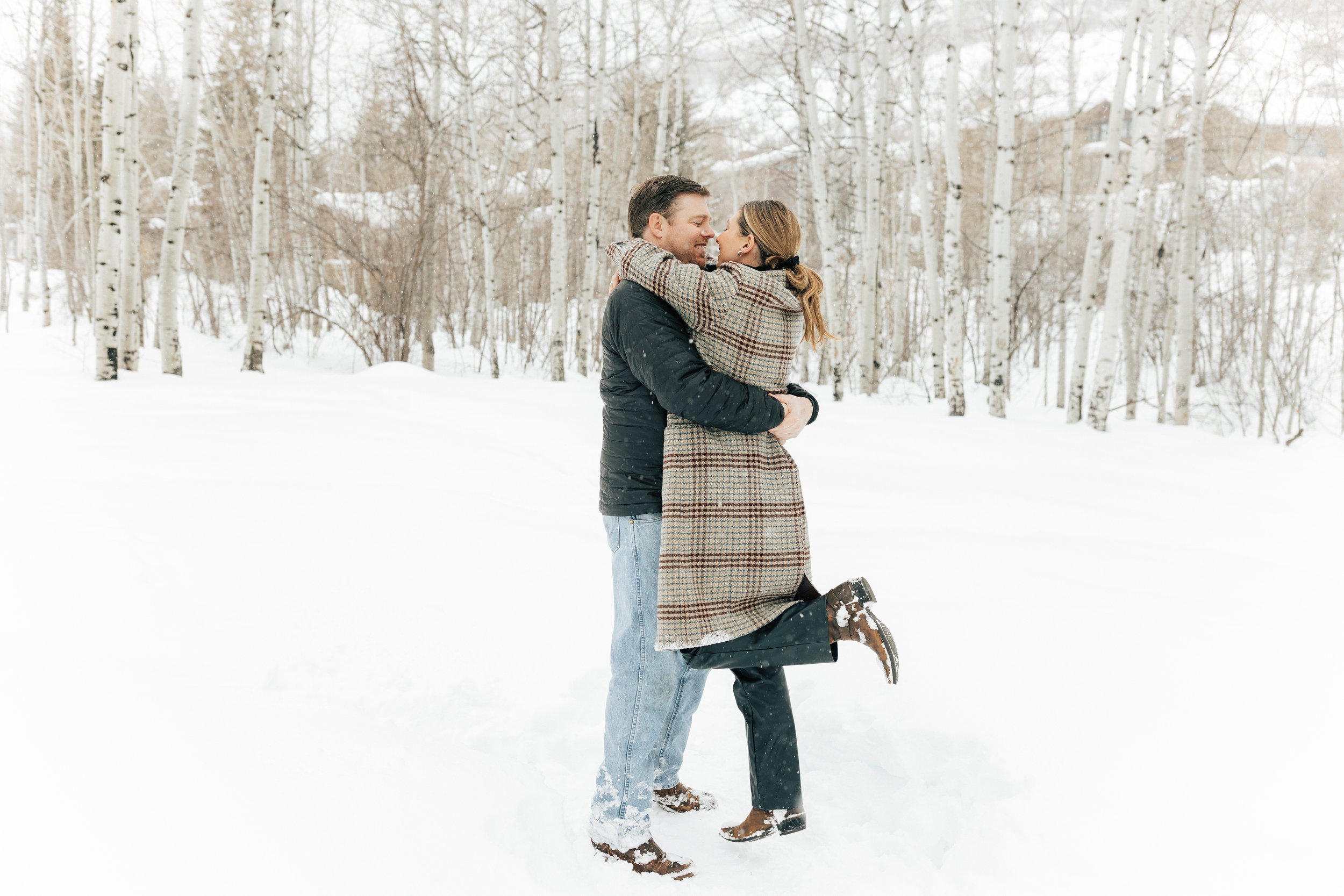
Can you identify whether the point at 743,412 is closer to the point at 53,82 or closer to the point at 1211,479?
the point at 1211,479

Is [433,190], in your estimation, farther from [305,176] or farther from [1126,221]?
[1126,221]

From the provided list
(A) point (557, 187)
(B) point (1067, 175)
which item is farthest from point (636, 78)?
(B) point (1067, 175)

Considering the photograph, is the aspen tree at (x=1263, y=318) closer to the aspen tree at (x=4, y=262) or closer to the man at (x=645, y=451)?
the man at (x=645, y=451)

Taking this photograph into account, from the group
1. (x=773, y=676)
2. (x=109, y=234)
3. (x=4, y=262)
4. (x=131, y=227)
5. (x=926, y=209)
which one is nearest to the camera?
(x=773, y=676)

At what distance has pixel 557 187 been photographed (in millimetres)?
11969

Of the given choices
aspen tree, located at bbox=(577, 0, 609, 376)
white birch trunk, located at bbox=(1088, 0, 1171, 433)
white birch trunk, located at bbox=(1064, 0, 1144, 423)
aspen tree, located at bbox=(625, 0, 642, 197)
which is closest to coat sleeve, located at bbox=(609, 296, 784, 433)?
white birch trunk, located at bbox=(1088, 0, 1171, 433)

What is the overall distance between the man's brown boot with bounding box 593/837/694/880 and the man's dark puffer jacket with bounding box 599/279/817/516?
0.90 metres

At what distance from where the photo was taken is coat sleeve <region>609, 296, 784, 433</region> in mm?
1867

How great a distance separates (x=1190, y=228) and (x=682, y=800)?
1188cm

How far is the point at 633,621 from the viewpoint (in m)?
2.09

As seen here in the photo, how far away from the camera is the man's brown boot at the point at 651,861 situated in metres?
2.13

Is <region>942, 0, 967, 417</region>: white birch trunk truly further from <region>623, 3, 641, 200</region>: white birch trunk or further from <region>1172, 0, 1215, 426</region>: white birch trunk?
<region>623, 3, 641, 200</region>: white birch trunk

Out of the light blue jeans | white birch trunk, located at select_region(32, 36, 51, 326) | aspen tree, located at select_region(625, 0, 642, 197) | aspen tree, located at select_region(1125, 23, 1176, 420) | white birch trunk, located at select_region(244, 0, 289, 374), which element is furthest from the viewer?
white birch trunk, located at select_region(32, 36, 51, 326)

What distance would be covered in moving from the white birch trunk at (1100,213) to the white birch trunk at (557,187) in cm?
695
